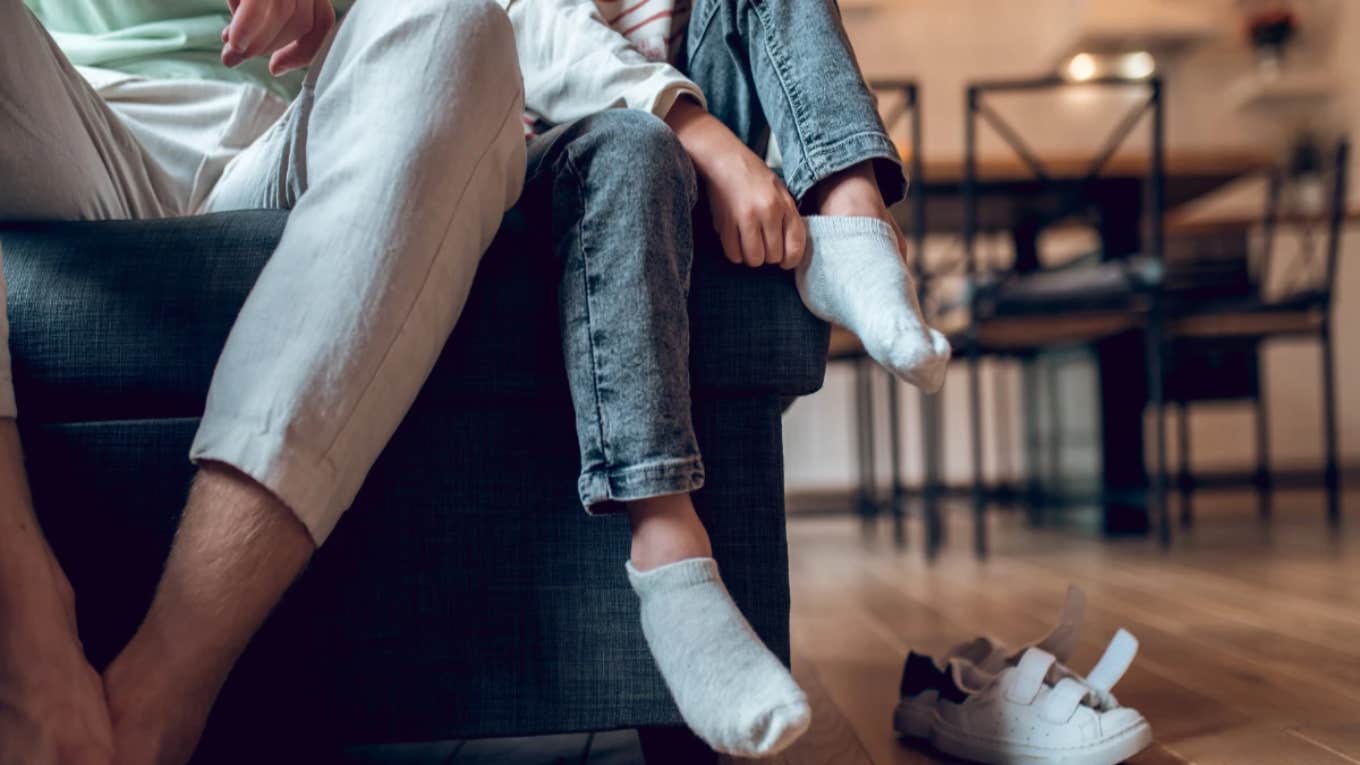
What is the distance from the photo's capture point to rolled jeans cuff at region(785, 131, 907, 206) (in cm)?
79

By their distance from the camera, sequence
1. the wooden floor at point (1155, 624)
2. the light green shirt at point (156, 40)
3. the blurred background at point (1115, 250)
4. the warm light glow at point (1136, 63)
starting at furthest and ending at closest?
the warm light glow at point (1136, 63) < the blurred background at point (1115, 250) < the light green shirt at point (156, 40) < the wooden floor at point (1155, 624)

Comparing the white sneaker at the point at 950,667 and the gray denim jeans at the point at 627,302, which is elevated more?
the gray denim jeans at the point at 627,302

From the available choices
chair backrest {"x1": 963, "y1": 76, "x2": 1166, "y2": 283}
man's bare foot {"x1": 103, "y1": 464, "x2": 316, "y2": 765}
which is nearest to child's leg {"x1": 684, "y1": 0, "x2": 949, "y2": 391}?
man's bare foot {"x1": 103, "y1": 464, "x2": 316, "y2": 765}

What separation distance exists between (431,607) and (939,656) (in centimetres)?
66

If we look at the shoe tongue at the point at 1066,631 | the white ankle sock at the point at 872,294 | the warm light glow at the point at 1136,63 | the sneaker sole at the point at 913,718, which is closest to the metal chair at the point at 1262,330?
the warm light glow at the point at 1136,63

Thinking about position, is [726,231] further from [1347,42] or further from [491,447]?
[1347,42]

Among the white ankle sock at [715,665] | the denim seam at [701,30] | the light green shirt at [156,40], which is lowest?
the white ankle sock at [715,665]

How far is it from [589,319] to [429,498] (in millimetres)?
185

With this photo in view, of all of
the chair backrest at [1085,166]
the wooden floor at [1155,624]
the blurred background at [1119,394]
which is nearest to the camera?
the wooden floor at [1155,624]

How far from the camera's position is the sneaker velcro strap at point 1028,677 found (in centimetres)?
84

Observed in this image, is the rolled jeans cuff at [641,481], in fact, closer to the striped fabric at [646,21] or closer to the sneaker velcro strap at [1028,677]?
the sneaker velcro strap at [1028,677]

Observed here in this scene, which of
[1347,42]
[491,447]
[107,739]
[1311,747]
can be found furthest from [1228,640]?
[1347,42]

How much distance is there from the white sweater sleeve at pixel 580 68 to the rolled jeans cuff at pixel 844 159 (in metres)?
0.11

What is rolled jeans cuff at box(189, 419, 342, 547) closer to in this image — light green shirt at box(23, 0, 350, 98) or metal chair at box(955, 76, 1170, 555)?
light green shirt at box(23, 0, 350, 98)
